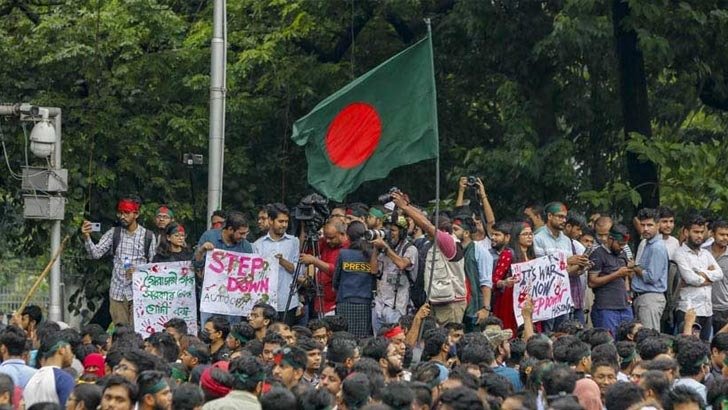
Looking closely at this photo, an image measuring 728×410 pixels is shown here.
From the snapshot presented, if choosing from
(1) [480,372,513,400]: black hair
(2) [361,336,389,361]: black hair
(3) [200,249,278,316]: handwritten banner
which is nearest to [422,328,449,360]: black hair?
(2) [361,336,389,361]: black hair

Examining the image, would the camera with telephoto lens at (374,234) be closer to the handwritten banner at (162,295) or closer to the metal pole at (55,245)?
the handwritten banner at (162,295)

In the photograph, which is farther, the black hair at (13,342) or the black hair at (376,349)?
the black hair at (376,349)

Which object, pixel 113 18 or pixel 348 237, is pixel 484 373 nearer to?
pixel 348 237

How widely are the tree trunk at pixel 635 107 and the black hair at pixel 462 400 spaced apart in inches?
461

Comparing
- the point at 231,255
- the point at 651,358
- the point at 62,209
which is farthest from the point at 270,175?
the point at 651,358

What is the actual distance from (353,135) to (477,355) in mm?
4063

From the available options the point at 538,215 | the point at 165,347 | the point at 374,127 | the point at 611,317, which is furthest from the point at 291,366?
the point at 538,215

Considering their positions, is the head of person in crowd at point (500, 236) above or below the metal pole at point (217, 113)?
below

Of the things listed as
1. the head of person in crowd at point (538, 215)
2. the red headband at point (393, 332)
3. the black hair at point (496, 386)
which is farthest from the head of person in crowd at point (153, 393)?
the head of person in crowd at point (538, 215)

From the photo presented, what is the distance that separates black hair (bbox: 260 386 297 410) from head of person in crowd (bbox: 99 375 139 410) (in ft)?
2.96

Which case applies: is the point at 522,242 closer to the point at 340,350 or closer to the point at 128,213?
the point at 128,213

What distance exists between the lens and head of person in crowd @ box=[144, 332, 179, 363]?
14664 mm

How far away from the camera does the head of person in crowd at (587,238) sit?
18.0 metres

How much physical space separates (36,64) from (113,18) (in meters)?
1.17
